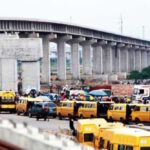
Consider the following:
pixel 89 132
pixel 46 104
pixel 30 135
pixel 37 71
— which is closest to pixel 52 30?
pixel 37 71

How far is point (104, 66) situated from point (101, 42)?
5.34 m

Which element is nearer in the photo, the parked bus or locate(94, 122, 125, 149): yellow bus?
locate(94, 122, 125, 149): yellow bus

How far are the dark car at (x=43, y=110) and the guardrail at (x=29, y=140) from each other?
33.9 metres

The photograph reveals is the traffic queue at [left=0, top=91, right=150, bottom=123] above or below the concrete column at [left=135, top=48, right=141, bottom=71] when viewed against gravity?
below

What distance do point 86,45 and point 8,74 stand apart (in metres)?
59.0

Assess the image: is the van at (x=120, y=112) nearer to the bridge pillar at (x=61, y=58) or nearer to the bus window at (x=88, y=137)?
the bus window at (x=88, y=137)

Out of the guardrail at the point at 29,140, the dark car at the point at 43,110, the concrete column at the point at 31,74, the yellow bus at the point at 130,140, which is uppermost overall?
the concrete column at the point at 31,74

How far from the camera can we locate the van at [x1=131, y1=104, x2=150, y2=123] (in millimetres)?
34406

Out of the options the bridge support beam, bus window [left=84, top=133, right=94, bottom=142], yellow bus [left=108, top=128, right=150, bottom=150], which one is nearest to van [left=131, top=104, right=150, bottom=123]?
bus window [left=84, top=133, right=94, bottom=142]

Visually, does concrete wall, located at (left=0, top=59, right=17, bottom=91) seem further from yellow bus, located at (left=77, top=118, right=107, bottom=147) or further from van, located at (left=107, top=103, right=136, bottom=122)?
yellow bus, located at (left=77, top=118, right=107, bottom=147)

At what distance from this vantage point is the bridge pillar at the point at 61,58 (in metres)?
111

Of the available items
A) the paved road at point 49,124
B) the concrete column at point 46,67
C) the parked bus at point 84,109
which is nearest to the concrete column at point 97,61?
the concrete column at point 46,67

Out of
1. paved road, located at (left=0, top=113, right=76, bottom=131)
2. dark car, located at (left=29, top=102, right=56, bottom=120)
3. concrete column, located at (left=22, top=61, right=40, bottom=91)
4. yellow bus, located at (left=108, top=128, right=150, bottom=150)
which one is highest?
concrete column, located at (left=22, top=61, right=40, bottom=91)

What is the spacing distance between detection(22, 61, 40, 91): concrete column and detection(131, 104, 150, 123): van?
32.5m
